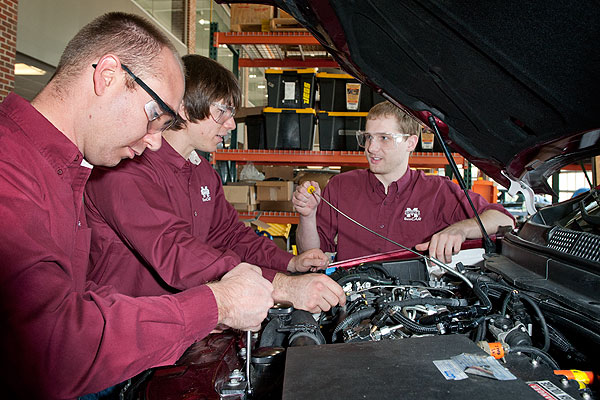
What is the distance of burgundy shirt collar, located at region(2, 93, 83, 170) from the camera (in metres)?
0.99

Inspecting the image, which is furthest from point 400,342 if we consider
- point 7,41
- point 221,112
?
point 7,41

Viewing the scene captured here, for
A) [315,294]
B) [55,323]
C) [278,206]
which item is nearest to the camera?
[55,323]

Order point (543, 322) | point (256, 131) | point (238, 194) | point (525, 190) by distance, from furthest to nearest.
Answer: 1. point (256, 131)
2. point (238, 194)
3. point (525, 190)
4. point (543, 322)

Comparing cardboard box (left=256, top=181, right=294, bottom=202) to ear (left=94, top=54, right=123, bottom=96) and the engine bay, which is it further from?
ear (left=94, top=54, right=123, bottom=96)

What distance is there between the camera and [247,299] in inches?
45.1

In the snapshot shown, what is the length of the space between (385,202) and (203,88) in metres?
1.27

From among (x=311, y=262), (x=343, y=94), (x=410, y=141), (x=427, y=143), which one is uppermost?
(x=343, y=94)

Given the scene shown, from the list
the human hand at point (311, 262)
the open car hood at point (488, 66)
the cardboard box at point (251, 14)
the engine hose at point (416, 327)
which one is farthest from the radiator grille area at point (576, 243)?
the cardboard box at point (251, 14)

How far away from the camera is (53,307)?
0.80m

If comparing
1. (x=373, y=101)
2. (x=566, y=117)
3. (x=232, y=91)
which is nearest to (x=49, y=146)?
(x=232, y=91)

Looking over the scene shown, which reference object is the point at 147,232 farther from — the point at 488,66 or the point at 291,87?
the point at 291,87

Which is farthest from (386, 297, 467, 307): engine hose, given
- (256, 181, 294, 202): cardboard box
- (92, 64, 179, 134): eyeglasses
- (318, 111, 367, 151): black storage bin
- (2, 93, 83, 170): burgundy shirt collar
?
(256, 181, 294, 202): cardboard box

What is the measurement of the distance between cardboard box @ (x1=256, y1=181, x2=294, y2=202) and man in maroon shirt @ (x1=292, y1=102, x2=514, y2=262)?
1924 millimetres

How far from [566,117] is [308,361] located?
98cm
